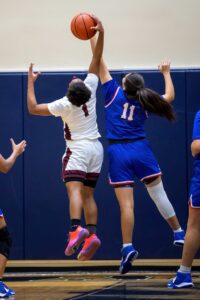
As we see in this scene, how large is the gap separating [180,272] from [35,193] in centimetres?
304

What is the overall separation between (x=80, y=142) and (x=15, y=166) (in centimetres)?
236

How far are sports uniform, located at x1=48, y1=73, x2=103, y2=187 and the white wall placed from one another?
7.48 ft

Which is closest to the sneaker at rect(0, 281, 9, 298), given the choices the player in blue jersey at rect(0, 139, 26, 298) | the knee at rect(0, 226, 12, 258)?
the player in blue jersey at rect(0, 139, 26, 298)

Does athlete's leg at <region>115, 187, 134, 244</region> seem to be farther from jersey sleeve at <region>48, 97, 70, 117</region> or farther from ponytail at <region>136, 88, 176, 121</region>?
jersey sleeve at <region>48, 97, 70, 117</region>

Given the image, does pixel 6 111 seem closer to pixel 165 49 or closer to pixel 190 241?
pixel 165 49

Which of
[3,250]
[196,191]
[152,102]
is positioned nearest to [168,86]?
[152,102]

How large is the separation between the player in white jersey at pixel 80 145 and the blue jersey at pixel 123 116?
0.20 m

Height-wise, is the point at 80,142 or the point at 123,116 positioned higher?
the point at 123,116

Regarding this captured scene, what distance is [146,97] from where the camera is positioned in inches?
363

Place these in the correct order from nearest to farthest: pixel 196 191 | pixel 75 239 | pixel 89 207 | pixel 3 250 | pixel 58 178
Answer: pixel 3 250 → pixel 196 191 → pixel 75 239 → pixel 89 207 → pixel 58 178

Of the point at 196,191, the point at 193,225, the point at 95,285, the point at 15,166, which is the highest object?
the point at 15,166

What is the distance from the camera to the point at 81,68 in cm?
1162

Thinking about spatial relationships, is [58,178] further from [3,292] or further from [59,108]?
[3,292]

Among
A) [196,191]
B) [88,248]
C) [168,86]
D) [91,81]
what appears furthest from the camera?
[168,86]
